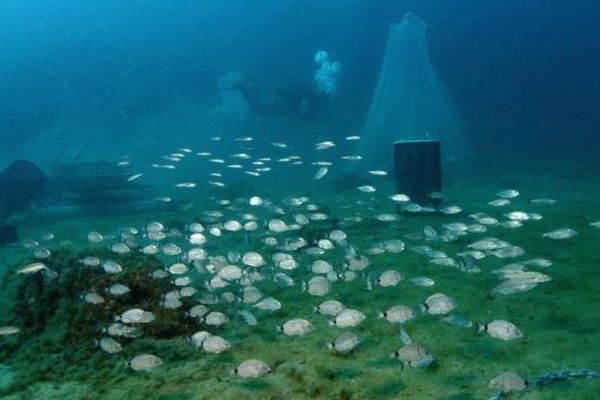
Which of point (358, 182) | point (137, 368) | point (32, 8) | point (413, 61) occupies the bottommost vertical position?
point (358, 182)

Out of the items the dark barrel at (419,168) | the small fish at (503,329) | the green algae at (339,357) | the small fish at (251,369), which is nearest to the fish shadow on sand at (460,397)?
the green algae at (339,357)

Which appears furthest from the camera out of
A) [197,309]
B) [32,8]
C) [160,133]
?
[32,8]

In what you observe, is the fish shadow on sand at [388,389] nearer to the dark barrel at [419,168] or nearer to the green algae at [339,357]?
the green algae at [339,357]

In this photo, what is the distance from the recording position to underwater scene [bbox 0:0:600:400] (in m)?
6.36

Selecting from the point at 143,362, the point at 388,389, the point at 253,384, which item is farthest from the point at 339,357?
the point at 143,362

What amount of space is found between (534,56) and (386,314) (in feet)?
222

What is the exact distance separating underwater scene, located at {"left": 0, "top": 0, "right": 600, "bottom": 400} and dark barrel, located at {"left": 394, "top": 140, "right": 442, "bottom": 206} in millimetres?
44

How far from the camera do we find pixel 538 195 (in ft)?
64.7

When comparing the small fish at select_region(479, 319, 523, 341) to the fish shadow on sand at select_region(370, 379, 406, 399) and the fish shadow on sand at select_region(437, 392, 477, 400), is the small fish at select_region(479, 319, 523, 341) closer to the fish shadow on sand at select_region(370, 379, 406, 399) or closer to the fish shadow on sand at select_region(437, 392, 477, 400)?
the fish shadow on sand at select_region(437, 392, 477, 400)

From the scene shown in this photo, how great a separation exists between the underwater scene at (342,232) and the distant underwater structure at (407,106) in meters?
0.17

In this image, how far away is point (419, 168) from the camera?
1492cm

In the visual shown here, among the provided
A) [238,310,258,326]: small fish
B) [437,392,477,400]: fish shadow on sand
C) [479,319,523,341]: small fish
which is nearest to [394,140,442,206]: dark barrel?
[238,310,258,326]: small fish

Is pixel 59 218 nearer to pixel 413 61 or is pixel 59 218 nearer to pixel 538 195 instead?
pixel 538 195

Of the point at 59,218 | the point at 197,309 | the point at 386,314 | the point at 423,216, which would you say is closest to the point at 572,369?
the point at 386,314
